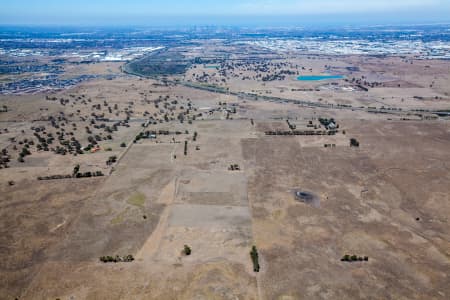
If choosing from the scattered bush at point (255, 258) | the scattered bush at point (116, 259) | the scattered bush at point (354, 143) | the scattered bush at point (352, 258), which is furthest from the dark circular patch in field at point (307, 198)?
the scattered bush at point (116, 259)

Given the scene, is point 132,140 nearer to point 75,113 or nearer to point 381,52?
point 75,113

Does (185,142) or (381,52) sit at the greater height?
(381,52)

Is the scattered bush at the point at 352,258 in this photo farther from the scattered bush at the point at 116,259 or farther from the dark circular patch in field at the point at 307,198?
the scattered bush at the point at 116,259

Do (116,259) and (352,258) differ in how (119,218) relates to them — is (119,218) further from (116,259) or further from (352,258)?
(352,258)

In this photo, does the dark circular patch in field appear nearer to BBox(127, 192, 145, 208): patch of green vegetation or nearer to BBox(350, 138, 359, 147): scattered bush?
BBox(127, 192, 145, 208): patch of green vegetation

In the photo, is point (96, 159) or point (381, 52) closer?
point (96, 159)

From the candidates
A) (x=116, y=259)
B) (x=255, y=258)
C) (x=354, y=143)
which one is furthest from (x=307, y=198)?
(x=116, y=259)

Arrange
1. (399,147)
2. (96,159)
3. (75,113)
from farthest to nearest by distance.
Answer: (75,113), (399,147), (96,159)

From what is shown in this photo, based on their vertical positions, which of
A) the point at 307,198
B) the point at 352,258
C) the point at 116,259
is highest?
the point at 307,198

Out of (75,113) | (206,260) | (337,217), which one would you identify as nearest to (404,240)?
(337,217)
